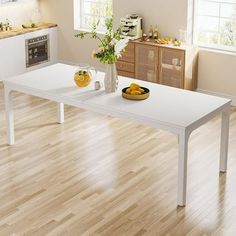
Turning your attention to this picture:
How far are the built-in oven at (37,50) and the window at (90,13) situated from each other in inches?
24.7

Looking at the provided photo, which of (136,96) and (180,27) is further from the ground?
(180,27)

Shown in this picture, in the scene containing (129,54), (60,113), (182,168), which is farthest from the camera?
(129,54)

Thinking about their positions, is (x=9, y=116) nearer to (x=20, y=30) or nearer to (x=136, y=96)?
(x=136, y=96)

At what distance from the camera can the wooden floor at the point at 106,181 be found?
5.77 metres

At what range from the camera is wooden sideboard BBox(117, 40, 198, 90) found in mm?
9047

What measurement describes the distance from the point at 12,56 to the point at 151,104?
4228 mm

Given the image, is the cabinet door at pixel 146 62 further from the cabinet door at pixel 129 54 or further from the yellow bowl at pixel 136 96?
the yellow bowl at pixel 136 96

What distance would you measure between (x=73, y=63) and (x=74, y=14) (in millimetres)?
871

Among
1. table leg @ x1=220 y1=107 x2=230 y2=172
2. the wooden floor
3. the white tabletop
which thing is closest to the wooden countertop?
the wooden floor

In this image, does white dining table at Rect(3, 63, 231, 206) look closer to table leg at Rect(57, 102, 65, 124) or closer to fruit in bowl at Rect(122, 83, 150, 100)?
fruit in bowl at Rect(122, 83, 150, 100)

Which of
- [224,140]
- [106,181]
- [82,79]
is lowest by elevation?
[106,181]

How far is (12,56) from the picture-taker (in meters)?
10.1

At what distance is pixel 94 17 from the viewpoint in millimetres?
10484

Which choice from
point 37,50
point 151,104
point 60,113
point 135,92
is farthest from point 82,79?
point 37,50
